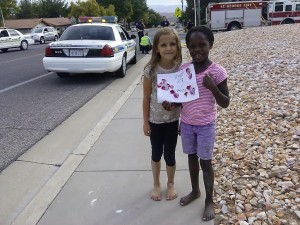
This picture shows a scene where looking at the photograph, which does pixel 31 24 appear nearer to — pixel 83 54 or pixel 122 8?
pixel 122 8

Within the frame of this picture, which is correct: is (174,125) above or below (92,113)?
above

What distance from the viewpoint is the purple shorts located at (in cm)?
285

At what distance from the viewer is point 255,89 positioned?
6598mm

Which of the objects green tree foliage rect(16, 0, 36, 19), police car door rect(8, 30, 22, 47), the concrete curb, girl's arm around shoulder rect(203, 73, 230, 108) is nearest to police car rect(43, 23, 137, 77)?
the concrete curb

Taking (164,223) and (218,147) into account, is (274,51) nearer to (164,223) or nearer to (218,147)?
(218,147)

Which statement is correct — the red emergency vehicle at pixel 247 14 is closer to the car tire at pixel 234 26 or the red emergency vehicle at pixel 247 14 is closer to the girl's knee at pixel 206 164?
the car tire at pixel 234 26

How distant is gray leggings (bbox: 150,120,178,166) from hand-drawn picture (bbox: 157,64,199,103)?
370 millimetres

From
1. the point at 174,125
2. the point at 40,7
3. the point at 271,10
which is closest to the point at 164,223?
the point at 174,125

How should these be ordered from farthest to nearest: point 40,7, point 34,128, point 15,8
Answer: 1. point 40,7
2. point 15,8
3. point 34,128

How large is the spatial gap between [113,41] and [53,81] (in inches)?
76.4

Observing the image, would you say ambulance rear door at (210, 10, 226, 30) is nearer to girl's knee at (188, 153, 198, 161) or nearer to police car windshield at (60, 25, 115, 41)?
police car windshield at (60, 25, 115, 41)

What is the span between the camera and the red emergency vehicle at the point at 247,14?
31.7 metres

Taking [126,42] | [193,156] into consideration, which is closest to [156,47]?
[193,156]

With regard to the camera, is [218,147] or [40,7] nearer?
[218,147]
